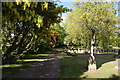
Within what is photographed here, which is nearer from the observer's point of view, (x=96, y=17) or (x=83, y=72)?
(x=83, y=72)

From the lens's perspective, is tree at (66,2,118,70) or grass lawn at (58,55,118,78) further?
tree at (66,2,118,70)

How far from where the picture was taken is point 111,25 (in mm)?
15117

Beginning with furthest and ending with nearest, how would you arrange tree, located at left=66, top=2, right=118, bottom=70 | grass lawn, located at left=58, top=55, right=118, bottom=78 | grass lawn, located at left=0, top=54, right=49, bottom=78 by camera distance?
tree, located at left=66, top=2, right=118, bottom=70 < grass lawn, located at left=0, top=54, right=49, bottom=78 < grass lawn, located at left=58, top=55, right=118, bottom=78

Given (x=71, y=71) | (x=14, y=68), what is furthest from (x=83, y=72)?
(x=14, y=68)

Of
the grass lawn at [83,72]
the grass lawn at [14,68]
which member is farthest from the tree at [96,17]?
the grass lawn at [14,68]

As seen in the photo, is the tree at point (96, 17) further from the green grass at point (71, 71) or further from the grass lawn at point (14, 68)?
the grass lawn at point (14, 68)

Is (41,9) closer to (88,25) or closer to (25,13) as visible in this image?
(25,13)

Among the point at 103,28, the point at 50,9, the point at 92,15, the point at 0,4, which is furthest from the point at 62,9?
the point at 103,28

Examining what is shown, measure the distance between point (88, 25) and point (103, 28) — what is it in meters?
1.69

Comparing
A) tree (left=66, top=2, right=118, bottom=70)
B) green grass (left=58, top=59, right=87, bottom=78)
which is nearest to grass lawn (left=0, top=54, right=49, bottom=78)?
green grass (left=58, top=59, right=87, bottom=78)

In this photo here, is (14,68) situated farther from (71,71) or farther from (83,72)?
(83,72)

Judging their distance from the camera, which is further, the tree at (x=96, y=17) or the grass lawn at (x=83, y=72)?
the tree at (x=96, y=17)

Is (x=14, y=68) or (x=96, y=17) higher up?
(x=96, y=17)

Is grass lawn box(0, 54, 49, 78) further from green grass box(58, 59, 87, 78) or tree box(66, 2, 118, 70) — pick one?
tree box(66, 2, 118, 70)
